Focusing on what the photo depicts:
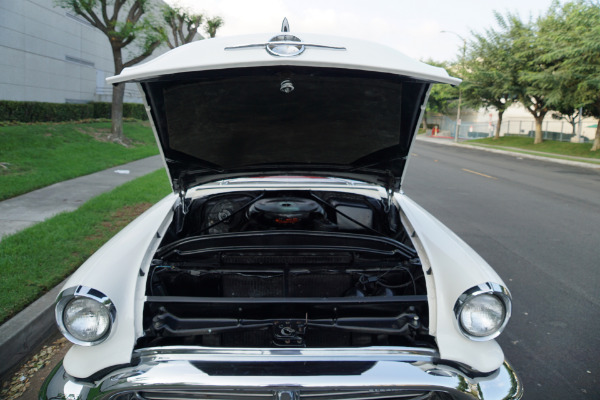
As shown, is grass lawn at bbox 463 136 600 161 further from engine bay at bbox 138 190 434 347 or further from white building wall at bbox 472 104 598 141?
engine bay at bbox 138 190 434 347

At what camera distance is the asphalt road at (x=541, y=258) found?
3.17 m

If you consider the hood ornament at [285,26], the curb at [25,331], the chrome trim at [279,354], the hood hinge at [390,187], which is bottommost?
the curb at [25,331]

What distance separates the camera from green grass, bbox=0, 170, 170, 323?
3.82 m

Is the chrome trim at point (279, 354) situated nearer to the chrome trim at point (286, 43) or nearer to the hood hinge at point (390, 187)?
the chrome trim at point (286, 43)

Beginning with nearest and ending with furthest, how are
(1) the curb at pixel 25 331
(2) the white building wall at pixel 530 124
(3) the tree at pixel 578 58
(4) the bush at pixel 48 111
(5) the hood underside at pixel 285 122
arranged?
(5) the hood underside at pixel 285 122 → (1) the curb at pixel 25 331 → (4) the bush at pixel 48 111 → (3) the tree at pixel 578 58 → (2) the white building wall at pixel 530 124

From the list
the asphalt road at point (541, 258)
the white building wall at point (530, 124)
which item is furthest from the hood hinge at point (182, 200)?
the white building wall at point (530, 124)

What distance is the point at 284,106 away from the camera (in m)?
2.90

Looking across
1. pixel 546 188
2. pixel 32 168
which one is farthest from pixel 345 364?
pixel 546 188

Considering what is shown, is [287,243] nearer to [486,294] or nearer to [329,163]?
[329,163]

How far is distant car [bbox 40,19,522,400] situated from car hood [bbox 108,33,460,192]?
0.04 ft

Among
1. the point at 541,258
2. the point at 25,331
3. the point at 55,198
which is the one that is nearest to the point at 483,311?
the point at 25,331

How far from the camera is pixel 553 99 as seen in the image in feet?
71.1

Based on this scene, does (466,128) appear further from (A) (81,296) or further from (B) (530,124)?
(A) (81,296)

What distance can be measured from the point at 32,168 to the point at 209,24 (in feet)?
58.5
